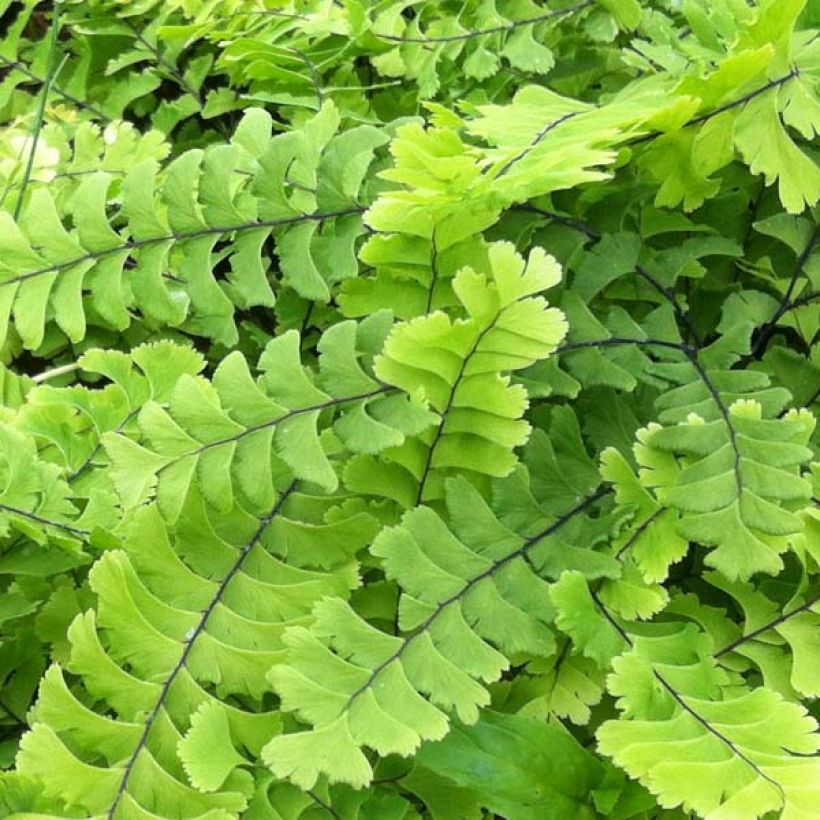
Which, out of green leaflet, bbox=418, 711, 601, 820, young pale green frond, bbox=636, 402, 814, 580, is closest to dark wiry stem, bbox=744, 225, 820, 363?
young pale green frond, bbox=636, 402, 814, 580

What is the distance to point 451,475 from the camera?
71 cm

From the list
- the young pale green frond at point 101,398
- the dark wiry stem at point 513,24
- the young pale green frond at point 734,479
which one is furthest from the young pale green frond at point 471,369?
the dark wiry stem at point 513,24

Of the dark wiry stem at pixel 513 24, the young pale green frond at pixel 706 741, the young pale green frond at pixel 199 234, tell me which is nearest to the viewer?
the young pale green frond at pixel 706 741

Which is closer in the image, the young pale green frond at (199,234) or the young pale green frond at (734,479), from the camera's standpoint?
the young pale green frond at (734,479)

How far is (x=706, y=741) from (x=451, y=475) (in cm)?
26

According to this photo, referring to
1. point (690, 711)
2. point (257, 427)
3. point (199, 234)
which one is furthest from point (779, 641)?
point (199, 234)

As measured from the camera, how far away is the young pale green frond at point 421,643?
1.83ft

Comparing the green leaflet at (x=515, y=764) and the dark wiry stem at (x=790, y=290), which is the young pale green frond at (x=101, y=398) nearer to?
the green leaflet at (x=515, y=764)

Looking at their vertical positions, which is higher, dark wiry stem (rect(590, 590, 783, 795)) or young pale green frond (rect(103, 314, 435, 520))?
young pale green frond (rect(103, 314, 435, 520))

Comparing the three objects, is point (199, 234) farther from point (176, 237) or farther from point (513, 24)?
point (513, 24)

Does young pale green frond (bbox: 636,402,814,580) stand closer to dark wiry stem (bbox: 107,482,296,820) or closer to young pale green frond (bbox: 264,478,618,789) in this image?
young pale green frond (bbox: 264,478,618,789)

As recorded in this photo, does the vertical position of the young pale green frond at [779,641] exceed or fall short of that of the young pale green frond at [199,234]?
it falls short

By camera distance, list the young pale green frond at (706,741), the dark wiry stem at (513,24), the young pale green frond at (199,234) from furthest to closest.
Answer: the dark wiry stem at (513,24)
the young pale green frond at (199,234)
the young pale green frond at (706,741)

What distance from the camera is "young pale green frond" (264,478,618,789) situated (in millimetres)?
557
